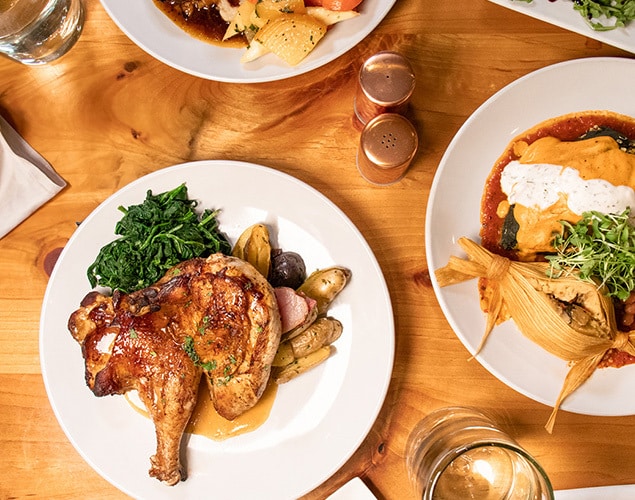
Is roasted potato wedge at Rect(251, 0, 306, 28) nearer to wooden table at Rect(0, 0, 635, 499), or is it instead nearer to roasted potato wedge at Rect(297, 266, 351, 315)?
wooden table at Rect(0, 0, 635, 499)

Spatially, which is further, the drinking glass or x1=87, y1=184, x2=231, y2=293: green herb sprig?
x1=87, y1=184, x2=231, y2=293: green herb sprig

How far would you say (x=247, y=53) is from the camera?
2445 mm

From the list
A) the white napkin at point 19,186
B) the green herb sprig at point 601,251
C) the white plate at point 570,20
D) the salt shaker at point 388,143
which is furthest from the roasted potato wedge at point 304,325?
the white plate at point 570,20

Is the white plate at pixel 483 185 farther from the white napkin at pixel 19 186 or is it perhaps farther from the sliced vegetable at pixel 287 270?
the white napkin at pixel 19 186

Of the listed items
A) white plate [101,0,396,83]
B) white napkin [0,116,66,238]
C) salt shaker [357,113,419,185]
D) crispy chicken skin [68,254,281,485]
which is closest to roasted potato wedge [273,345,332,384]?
crispy chicken skin [68,254,281,485]

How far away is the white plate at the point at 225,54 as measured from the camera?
2.42m

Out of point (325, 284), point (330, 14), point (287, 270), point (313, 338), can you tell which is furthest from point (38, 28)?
point (313, 338)

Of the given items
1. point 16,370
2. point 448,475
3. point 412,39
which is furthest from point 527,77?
point 16,370

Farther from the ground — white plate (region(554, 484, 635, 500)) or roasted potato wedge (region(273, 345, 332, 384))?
roasted potato wedge (region(273, 345, 332, 384))

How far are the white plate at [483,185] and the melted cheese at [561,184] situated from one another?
13 cm

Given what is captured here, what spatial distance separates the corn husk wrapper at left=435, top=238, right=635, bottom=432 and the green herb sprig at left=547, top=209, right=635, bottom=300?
5 centimetres

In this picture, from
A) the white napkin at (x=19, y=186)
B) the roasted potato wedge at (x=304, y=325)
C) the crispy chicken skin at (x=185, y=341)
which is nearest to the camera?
the crispy chicken skin at (x=185, y=341)

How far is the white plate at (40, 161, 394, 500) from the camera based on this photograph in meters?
2.31

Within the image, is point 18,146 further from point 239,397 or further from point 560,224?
point 560,224
